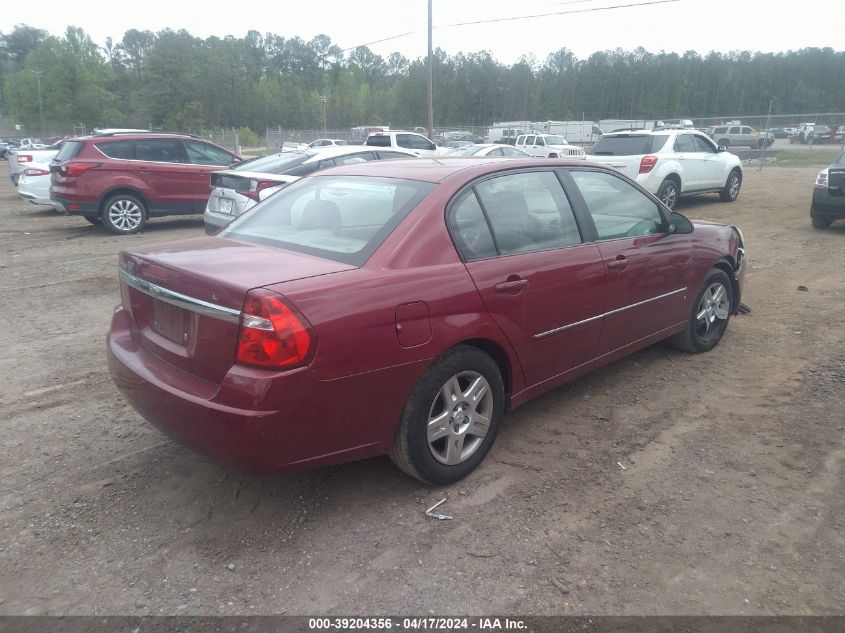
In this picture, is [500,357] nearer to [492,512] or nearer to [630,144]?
[492,512]

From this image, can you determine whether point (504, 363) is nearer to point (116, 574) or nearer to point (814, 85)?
point (116, 574)

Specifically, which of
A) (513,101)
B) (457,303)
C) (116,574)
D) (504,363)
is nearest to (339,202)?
(457,303)

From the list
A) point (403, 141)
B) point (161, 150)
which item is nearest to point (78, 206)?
point (161, 150)

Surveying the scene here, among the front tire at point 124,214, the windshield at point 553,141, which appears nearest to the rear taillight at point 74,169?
the front tire at point 124,214

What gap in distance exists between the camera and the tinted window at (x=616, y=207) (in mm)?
4254

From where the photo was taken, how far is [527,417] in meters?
4.27

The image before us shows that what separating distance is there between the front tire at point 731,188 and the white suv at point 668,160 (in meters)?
0.22

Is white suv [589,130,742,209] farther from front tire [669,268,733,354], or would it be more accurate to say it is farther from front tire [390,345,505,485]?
front tire [390,345,505,485]

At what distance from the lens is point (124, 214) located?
11.8 metres

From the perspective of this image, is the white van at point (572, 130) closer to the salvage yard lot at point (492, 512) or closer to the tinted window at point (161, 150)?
the tinted window at point (161, 150)

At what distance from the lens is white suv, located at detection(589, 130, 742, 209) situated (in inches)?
495

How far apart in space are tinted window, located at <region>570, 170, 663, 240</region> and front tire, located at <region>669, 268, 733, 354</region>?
2.75 ft

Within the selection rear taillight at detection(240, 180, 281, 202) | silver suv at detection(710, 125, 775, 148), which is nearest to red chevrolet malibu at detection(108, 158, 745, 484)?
rear taillight at detection(240, 180, 281, 202)

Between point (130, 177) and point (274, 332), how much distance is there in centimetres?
1045
